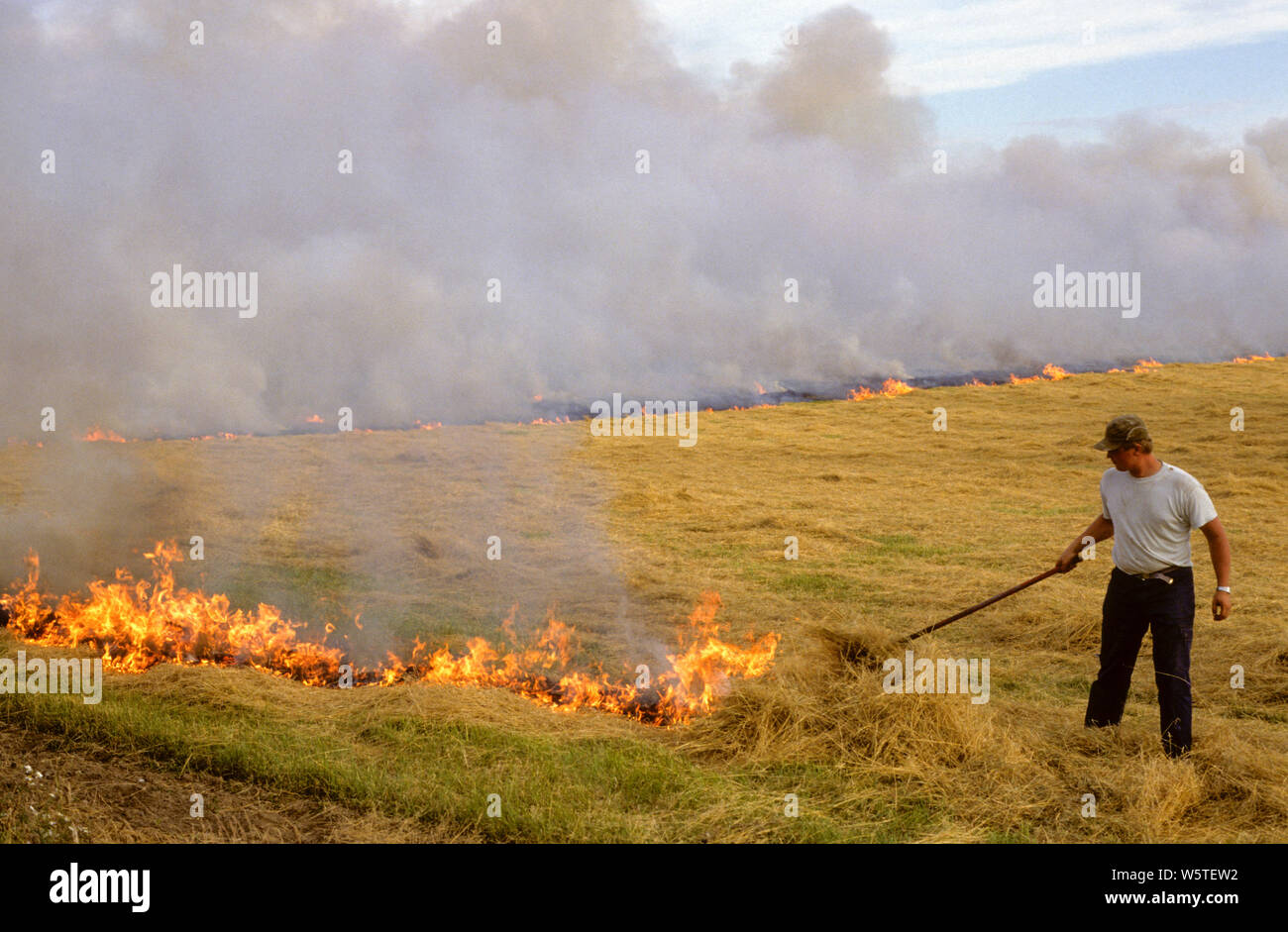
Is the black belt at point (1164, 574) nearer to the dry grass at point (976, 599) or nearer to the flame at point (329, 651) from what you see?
the dry grass at point (976, 599)

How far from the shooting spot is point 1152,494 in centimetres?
611

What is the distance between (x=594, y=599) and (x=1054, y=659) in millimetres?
4954

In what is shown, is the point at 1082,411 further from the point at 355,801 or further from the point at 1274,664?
the point at 355,801

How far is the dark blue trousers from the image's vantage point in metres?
6.14

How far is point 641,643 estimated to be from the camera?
31.2ft

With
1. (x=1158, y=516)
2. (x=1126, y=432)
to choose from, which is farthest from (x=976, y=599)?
(x=1126, y=432)

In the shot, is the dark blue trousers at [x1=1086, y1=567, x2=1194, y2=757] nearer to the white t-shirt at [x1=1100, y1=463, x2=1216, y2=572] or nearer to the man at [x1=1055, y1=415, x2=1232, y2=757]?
the man at [x1=1055, y1=415, x2=1232, y2=757]

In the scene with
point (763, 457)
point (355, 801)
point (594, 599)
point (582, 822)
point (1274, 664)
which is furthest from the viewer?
point (763, 457)

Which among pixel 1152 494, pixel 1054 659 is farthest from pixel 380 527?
pixel 1152 494

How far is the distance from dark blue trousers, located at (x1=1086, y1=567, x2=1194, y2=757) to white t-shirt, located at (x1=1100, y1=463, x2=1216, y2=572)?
→ 5.0 inches

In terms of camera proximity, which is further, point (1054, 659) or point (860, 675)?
point (1054, 659)

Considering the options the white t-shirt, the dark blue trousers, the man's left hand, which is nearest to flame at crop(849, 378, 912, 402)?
the dark blue trousers

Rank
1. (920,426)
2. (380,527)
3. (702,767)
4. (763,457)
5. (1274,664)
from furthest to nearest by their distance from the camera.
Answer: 1. (920,426)
2. (763,457)
3. (380,527)
4. (1274,664)
5. (702,767)

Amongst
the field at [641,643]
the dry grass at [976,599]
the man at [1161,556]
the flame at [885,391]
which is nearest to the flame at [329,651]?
the field at [641,643]
